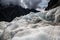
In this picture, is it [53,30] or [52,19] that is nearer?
[53,30]

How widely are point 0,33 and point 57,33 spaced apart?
2.05 metres

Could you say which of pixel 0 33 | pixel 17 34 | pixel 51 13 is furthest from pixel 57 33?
pixel 51 13

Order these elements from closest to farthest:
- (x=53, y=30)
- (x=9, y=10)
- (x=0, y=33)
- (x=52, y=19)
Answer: (x=53, y=30), (x=0, y=33), (x=52, y=19), (x=9, y=10)

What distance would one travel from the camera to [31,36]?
4129 millimetres

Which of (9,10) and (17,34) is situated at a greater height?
(17,34)

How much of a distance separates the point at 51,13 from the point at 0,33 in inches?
101

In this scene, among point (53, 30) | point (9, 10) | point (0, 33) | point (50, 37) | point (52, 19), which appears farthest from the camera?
point (9, 10)

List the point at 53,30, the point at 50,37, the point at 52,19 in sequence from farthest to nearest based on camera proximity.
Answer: the point at 52,19 < the point at 53,30 < the point at 50,37

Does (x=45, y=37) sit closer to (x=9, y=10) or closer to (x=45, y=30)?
(x=45, y=30)

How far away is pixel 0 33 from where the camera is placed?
5.09 meters

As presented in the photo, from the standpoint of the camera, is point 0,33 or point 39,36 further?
point 0,33

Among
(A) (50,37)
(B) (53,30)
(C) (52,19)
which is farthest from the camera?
(C) (52,19)

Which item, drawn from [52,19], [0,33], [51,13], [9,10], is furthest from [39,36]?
[9,10]

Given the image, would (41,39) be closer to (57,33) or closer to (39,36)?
(39,36)
